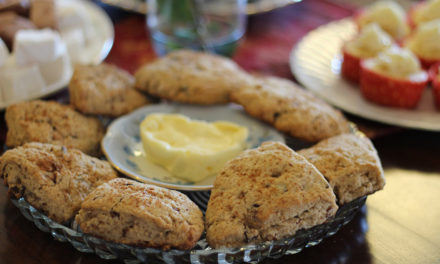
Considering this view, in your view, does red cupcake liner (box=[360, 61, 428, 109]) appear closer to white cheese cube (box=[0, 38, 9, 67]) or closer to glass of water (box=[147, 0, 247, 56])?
glass of water (box=[147, 0, 247, 56])

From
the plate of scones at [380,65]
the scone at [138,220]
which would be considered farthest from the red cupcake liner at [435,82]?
the scone at [138,220]

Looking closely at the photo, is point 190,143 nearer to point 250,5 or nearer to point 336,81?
point 336,81

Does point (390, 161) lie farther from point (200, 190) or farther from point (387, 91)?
point (200, 190)

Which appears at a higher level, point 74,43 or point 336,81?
point 74,43

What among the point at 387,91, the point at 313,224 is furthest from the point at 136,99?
the point at 387,91

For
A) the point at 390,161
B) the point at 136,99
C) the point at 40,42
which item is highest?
the point at 40,42

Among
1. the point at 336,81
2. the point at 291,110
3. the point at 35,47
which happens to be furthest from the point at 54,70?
the point at 336,81
